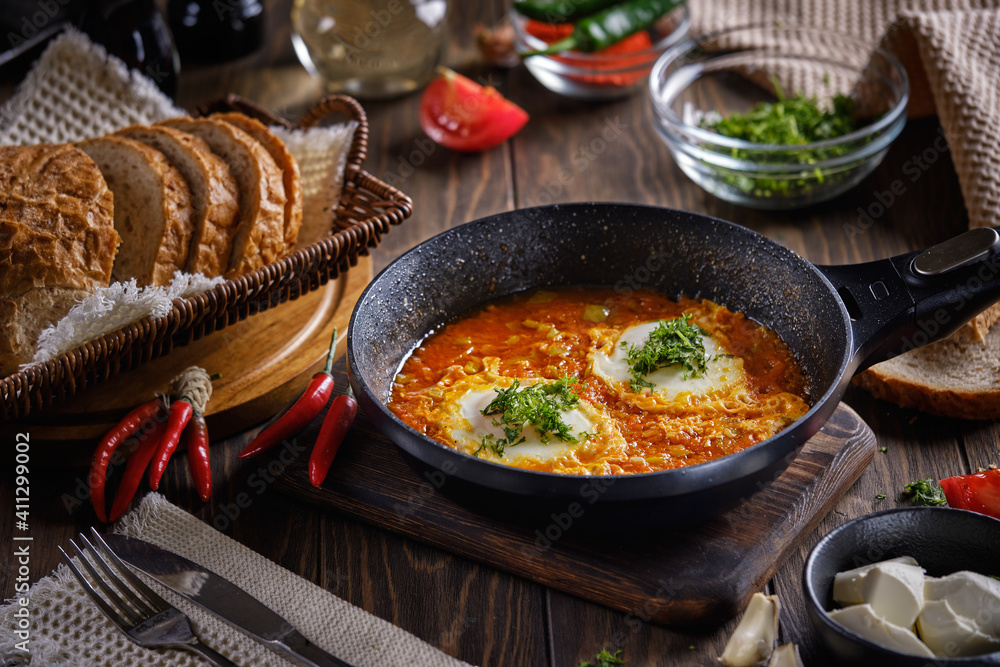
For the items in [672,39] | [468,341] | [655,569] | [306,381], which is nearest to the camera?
[655,569]

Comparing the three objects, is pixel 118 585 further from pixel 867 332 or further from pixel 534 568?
pixel 867 332

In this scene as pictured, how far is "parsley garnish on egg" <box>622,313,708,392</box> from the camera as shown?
114 inches

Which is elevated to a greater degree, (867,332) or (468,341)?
(867,332)

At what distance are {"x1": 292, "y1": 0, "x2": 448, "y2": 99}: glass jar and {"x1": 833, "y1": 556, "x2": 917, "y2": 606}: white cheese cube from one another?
371 cm

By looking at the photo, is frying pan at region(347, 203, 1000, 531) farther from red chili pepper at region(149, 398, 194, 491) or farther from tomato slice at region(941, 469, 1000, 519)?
red chili pepper at region(149, 398, 194, 491)

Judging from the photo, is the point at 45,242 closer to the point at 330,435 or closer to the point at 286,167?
the point at 286,167

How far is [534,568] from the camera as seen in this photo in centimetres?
259

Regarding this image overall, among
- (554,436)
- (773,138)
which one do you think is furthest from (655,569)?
(773,138)

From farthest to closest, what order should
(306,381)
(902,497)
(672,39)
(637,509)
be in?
(672,39), (306,381), (902,497), (637,509)

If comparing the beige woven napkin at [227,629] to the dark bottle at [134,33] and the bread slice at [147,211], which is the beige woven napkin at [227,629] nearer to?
the bread slice at [147,211]

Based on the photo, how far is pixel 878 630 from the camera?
83.7 inches

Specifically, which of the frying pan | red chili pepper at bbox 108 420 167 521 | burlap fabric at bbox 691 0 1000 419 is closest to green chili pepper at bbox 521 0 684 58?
burlap fabric at bbox 691 0 1000 419

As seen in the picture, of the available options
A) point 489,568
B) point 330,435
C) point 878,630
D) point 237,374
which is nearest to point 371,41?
point 237,374

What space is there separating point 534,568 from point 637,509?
1.47ft
